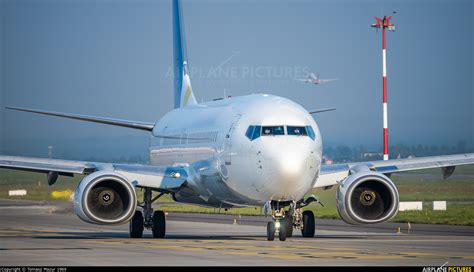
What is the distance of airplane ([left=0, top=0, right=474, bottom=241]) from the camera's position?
28750 millimetres

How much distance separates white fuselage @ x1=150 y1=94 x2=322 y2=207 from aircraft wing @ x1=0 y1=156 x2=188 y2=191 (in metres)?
0.72

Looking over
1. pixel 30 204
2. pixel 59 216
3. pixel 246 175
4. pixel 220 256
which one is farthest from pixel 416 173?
pixel 220 256

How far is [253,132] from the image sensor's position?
29.6m

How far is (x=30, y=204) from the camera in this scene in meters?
66.7

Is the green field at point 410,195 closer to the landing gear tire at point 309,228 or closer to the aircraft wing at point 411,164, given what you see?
the aircraft wing at point 411,164

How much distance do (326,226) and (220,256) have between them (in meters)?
19.1

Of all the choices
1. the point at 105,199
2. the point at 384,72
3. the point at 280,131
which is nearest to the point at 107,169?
the point at 105,199

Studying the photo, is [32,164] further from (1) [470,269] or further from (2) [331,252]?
(1) [470,269]

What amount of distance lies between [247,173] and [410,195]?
3468 cm

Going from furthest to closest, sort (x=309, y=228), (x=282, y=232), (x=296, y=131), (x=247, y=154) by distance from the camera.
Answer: (x=309, y=228)
(x=247, y=154)
(x=282, y=232)
(x=296, y=131)

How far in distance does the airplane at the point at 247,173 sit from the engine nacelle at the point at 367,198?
0.10 ft

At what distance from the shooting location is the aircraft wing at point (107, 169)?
32.8 metres

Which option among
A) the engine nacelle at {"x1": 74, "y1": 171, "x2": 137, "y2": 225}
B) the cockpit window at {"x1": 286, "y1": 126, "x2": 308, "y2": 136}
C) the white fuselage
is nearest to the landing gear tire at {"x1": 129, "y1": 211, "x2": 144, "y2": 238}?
the white fuselage

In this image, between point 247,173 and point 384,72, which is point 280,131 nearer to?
point 247,173
